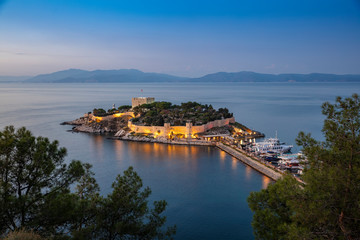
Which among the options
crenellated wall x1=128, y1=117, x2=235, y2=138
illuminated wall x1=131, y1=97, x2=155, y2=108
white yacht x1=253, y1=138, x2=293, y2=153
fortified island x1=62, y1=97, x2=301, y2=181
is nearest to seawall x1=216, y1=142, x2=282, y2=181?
fortified island x1=62, y1=97, x2=301, y2=181

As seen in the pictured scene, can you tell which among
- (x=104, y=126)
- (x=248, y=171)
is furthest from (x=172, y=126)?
(x=248, y=171)

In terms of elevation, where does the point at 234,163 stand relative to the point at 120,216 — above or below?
below

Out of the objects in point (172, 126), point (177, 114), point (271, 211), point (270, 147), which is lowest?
point (270, 147)

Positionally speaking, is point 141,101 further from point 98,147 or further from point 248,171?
point 248,171

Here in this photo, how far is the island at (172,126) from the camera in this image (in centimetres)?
3597

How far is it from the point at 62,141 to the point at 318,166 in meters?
34.6

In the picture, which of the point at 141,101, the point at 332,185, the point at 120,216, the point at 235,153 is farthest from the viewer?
the point at 141,101

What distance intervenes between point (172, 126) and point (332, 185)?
102ft

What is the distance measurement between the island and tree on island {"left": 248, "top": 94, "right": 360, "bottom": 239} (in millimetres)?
27427

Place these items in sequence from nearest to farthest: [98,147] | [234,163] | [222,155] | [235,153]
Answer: [234,163] → [235,153] → [222,155] → [98,147]

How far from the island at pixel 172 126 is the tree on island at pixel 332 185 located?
2743cm

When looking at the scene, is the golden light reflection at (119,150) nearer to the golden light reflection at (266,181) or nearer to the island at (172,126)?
the island at (172,126)

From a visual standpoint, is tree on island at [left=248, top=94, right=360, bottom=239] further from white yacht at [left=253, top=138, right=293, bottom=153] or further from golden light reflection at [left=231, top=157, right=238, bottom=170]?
white yacht at [left=253, top=138, right=293, bottom=153]

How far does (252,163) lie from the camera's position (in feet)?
82.3
